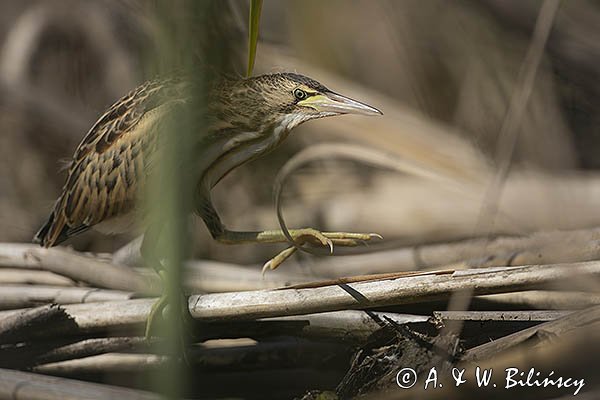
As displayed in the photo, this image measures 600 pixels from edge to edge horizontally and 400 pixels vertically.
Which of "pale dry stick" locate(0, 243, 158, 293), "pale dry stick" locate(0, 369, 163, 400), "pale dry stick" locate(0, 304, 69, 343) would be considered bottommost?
"pale dry stick" locate(0, 369, 163, 400)

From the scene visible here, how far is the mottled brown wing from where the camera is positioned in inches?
45.5

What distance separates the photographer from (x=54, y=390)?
94 cm

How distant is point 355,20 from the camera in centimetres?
251

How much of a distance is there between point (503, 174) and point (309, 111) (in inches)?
9.0

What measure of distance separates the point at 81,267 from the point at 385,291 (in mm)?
643

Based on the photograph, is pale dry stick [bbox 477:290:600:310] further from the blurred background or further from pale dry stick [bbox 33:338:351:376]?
the blurred background

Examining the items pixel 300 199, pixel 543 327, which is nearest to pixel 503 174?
pixel 543 327

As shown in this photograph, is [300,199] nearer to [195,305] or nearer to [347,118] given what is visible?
[347,118]

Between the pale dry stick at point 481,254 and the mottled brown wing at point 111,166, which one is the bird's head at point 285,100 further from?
the pale dry stick at point 481,254

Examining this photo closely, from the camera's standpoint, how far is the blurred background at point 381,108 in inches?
77.1

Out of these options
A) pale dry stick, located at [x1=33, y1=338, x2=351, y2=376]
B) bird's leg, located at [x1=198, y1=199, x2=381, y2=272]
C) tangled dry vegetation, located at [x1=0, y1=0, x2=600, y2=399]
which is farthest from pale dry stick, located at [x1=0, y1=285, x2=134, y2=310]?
bird's leg, located at [x1=198, y1=199, x2=381, y2=272]

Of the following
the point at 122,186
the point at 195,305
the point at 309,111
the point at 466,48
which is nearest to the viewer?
the point at 309,111

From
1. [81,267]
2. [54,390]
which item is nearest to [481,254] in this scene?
[81,267]

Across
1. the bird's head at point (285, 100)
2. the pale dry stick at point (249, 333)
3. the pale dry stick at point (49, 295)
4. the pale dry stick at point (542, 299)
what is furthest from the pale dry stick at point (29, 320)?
the pale dry stick at point (542, 299)
